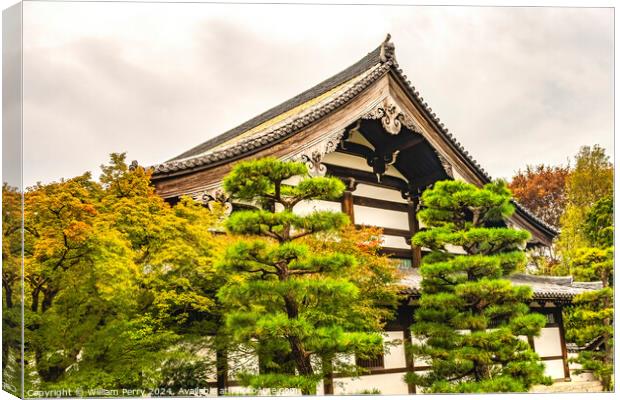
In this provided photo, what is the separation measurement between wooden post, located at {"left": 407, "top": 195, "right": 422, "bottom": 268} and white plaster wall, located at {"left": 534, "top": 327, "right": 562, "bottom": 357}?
127 inches

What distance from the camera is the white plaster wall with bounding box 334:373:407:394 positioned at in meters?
11.4

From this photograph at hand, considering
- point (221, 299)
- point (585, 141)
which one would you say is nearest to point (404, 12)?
point (585, 141)

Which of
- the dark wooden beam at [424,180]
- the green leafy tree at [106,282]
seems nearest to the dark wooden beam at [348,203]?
the dark wooden beam at [424,180]

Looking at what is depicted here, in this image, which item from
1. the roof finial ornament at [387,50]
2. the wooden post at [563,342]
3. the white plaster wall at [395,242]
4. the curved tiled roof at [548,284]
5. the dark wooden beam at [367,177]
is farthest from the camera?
the wooden post at [563,342]

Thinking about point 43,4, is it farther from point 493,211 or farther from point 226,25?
point 493,211

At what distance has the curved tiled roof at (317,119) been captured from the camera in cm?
1054

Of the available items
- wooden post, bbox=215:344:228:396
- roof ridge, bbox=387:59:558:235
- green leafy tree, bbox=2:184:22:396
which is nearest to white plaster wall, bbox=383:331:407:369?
wooden post, bbox=215:344:228:396

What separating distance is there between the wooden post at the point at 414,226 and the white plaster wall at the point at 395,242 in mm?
178

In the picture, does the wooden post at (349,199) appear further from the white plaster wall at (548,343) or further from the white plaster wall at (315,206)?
the white plaster wall at (548,343)

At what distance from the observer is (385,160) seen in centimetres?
1388

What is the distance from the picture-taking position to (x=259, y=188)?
9.44 metres

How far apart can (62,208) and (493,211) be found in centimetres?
683

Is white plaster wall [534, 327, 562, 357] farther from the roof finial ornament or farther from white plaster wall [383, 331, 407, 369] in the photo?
the roof finial ornament

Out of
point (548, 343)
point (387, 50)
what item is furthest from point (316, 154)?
point (548, 343)
